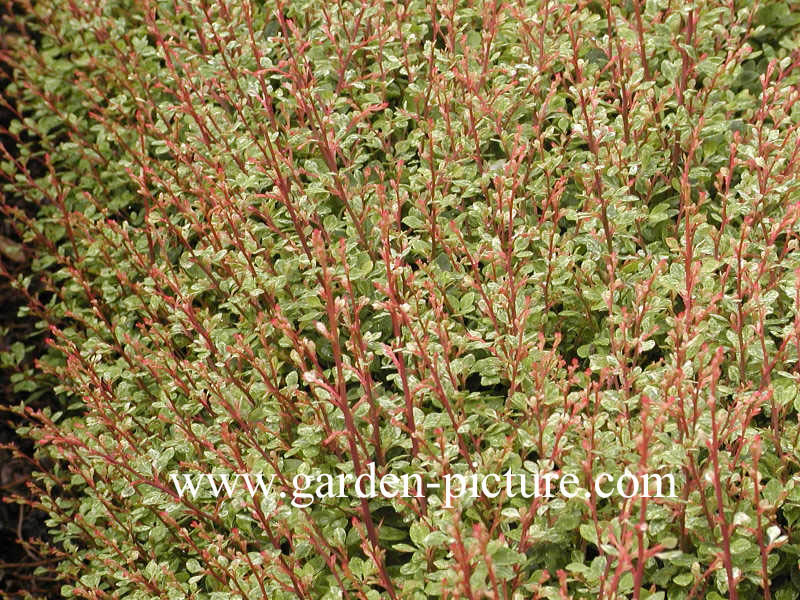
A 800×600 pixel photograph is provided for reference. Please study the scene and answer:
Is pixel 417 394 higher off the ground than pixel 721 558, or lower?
higher

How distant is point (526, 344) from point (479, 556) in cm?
54

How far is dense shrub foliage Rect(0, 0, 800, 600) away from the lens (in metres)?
1.78

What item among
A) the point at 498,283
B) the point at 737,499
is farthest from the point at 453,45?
the point at 737,499

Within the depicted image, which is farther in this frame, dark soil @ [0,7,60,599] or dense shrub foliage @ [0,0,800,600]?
Result: dark soil @ [0,7,60,599]

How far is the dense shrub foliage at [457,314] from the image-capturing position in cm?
178

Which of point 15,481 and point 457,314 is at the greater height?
point 457,314

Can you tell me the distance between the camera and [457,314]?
2150 millimetres

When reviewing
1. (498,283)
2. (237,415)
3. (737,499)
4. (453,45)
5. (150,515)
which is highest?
(453,45)

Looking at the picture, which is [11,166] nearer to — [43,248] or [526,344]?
[43,248]

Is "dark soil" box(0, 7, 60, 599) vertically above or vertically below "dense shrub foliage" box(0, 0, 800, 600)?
below

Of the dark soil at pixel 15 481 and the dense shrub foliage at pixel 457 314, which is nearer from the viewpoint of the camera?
the dense shrub foliage at pixel 457 314

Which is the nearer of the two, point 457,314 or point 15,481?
point 457,314

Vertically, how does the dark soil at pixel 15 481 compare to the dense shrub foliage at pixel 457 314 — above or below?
below

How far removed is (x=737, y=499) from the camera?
1888mm
